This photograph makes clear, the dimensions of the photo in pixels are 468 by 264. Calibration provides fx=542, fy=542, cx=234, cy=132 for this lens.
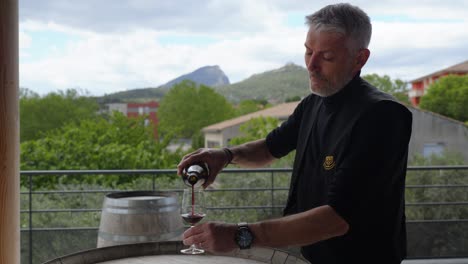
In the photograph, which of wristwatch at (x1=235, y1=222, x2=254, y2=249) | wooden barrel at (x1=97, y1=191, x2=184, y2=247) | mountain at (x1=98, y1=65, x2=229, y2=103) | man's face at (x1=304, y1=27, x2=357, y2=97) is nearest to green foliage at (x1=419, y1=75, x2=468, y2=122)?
mountain at (x1=98, y1=65, x2=229, y2=103)

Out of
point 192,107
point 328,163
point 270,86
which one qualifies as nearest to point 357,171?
point 328,163

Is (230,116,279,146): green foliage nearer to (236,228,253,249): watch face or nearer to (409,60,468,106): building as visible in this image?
(236,228,253,249): watch face

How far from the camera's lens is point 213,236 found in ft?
4.45

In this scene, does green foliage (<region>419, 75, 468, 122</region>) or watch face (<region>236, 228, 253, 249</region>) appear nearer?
watch face (<region>236, 228, 253, 249</region>)

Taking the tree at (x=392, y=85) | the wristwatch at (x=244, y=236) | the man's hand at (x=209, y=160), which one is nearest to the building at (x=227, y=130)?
the tree at (x=392, y=85)

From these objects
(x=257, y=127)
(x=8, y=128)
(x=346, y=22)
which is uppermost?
(x=346, y=22)

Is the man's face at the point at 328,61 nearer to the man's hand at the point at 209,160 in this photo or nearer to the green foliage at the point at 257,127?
the man's hand at the point at 209,160

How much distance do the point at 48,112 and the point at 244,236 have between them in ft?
77.8

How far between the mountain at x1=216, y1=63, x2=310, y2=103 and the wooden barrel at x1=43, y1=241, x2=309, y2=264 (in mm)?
24714

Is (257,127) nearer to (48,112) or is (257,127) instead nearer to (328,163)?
(48,112)

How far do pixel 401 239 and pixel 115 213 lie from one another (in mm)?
1077

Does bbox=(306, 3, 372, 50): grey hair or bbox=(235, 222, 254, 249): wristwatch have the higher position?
bbox=(306, 3, 372, 50): grey hair

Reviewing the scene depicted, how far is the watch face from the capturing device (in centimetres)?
139

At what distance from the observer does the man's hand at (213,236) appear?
136 centimetres
